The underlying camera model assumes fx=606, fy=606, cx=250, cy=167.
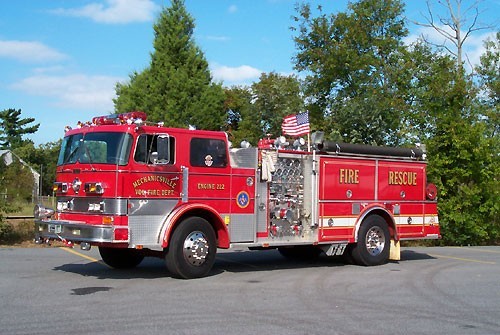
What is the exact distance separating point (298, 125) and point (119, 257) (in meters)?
5.52

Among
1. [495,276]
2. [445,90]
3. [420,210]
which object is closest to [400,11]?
[445,90]

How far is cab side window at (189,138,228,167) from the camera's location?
34.4ft

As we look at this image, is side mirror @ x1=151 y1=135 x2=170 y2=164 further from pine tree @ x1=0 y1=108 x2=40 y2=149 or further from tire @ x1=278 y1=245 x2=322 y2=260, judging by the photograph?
pine tree @ x1=0 y1=108 x2=40 y2=149

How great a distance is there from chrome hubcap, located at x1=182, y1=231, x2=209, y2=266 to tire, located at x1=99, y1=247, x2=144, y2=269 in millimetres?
1451

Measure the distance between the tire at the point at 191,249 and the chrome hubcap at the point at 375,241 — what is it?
407cm

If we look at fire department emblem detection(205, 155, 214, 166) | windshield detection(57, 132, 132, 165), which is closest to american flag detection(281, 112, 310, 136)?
fire department emblem detection(205, 155, 214, 166)

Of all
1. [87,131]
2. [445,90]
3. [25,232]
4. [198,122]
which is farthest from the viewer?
[198,122]

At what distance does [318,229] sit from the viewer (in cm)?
1222

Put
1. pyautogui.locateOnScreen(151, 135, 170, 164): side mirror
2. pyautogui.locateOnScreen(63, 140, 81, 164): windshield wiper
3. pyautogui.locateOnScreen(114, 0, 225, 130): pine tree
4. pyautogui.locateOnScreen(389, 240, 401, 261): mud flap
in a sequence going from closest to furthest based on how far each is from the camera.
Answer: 1. pyautogui.locateOnScreen(151, 135, 170, 164): side mirror
2. pyautogui.locateOnScreen(63, 140, 81, 164): windshield wiper
3. pyautogui.locateOnScreen(389, 240, 401, 261): mud flap
4. pyautogui.locateOnScreen(114, 0, 225, 130): pine tree

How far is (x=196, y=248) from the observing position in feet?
33.6

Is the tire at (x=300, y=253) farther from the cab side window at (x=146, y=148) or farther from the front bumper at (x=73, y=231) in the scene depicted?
the front bumper at (x=73, y=231)

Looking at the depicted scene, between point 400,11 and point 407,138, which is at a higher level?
point 400,11

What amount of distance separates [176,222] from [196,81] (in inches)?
826

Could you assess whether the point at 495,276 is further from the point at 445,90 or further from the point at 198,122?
the point at 198,122
